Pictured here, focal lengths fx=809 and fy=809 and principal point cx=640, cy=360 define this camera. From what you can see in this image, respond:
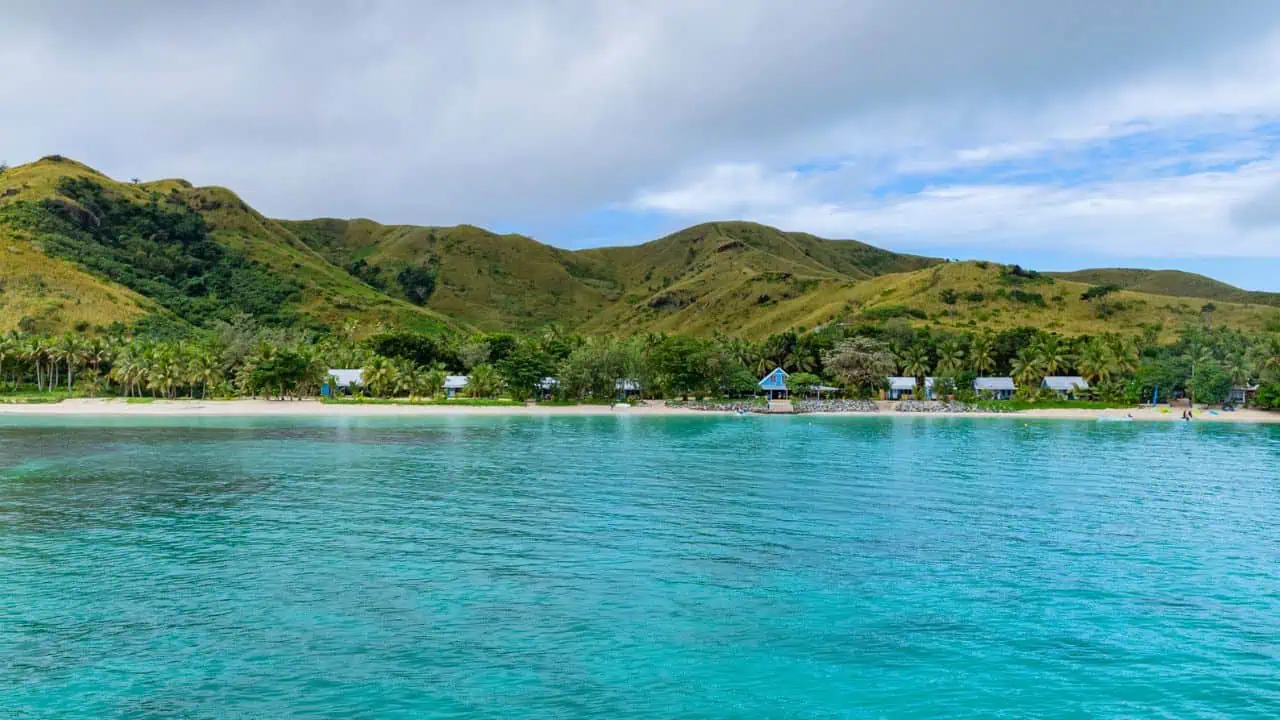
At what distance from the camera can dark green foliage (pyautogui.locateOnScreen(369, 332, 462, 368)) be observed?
13912 centimetres

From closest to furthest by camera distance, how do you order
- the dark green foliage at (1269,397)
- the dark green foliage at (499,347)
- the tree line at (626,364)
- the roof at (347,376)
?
the dark green foliage at (1269,397)
the tree line at (626,364)
the roof at (347,376)
the dark green foliage at (499,347)

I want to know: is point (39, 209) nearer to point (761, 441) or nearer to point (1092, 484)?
point (761, 441)

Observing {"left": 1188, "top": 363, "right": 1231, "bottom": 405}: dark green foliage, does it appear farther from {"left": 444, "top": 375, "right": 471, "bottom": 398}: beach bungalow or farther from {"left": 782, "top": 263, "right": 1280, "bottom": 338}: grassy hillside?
{"left": 444, "top": 375, "right": 471, "bottom": 398}: beach bungalow

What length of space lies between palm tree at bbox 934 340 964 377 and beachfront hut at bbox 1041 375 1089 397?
13173mm

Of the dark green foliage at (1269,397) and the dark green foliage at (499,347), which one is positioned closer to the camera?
the dark green foliage at (1269,397)

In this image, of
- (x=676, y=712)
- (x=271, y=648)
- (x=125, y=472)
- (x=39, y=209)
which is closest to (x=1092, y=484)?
(x=676, y=712)

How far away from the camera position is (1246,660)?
17594 millimetres

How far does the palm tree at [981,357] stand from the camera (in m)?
135

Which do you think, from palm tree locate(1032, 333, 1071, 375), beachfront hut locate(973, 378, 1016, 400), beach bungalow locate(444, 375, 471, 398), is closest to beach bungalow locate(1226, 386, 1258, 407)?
palm tree locate(1032, 333, 1071, 375)

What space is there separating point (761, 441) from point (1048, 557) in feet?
144

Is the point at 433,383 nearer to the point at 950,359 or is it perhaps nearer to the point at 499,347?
the point at 499,347

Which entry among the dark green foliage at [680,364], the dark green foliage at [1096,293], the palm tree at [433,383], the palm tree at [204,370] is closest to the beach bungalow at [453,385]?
the palm tree at [433,383]

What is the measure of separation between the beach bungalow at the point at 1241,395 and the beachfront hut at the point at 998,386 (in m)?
28.9

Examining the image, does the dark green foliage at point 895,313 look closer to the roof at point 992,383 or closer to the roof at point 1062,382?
the roof at point 992,383
